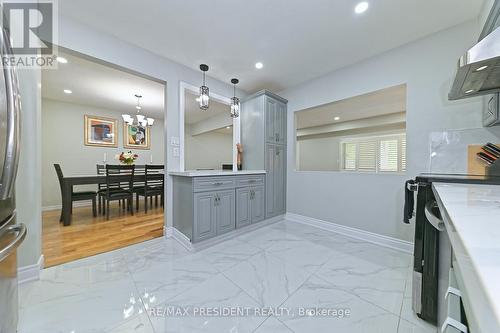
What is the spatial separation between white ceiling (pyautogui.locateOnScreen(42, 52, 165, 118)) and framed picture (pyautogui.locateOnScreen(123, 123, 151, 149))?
0.60m

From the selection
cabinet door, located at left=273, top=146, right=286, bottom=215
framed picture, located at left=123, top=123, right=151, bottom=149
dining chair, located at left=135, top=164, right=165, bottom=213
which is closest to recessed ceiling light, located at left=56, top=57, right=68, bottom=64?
dining chair, located at left=135, top=164, right=165, bottom=213

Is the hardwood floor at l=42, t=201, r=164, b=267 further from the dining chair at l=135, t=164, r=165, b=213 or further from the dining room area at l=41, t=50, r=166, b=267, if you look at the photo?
the dining chair at l=135, t=164, r=165, b=213

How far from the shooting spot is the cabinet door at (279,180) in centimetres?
325

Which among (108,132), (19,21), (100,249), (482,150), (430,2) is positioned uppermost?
(430,2)

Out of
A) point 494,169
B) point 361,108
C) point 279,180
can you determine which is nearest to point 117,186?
point 279,180

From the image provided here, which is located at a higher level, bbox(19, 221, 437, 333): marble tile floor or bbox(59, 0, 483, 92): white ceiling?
bbox(59, 0, 483, 92): white ceiling

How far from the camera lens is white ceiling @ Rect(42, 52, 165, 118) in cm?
290

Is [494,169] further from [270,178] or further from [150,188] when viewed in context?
[150,188]

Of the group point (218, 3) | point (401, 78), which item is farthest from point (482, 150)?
point (218, 3)

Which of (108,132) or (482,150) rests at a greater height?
(108,132)

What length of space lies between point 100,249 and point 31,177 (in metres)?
1.03

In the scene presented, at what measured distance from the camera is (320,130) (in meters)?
6.80

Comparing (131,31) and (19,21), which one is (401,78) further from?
(19,21)

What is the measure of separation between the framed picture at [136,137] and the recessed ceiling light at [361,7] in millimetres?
5382
